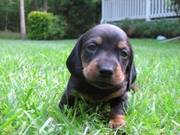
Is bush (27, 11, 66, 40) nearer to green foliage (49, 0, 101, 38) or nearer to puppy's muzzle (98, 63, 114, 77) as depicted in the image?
green foliage (49, 0, 101, 38)

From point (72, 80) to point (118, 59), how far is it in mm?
415

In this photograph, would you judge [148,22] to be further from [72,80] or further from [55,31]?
[72,80]

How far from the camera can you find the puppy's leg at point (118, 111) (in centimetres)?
274

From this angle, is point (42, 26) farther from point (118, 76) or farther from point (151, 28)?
point (118, 76)

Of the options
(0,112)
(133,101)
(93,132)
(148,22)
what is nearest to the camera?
(93,132)

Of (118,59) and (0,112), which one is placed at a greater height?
(118,59)

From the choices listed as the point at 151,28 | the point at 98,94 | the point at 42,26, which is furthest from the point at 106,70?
the point at 42,26

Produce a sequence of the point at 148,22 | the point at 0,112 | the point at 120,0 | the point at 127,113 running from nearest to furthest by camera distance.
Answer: the point at 0,112 < the point at 127,113 < the point at 148,22 < the point at 120,0

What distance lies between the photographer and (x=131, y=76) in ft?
10.3

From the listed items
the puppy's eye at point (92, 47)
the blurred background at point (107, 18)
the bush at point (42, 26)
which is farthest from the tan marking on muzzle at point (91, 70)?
the bush at point (42, 26)

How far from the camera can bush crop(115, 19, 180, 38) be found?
17.2m

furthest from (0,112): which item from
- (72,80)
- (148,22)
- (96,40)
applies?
(148,22)

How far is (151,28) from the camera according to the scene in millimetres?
18531

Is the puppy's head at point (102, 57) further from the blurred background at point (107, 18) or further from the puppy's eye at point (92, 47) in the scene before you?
the blurred background at point (107, 18)
